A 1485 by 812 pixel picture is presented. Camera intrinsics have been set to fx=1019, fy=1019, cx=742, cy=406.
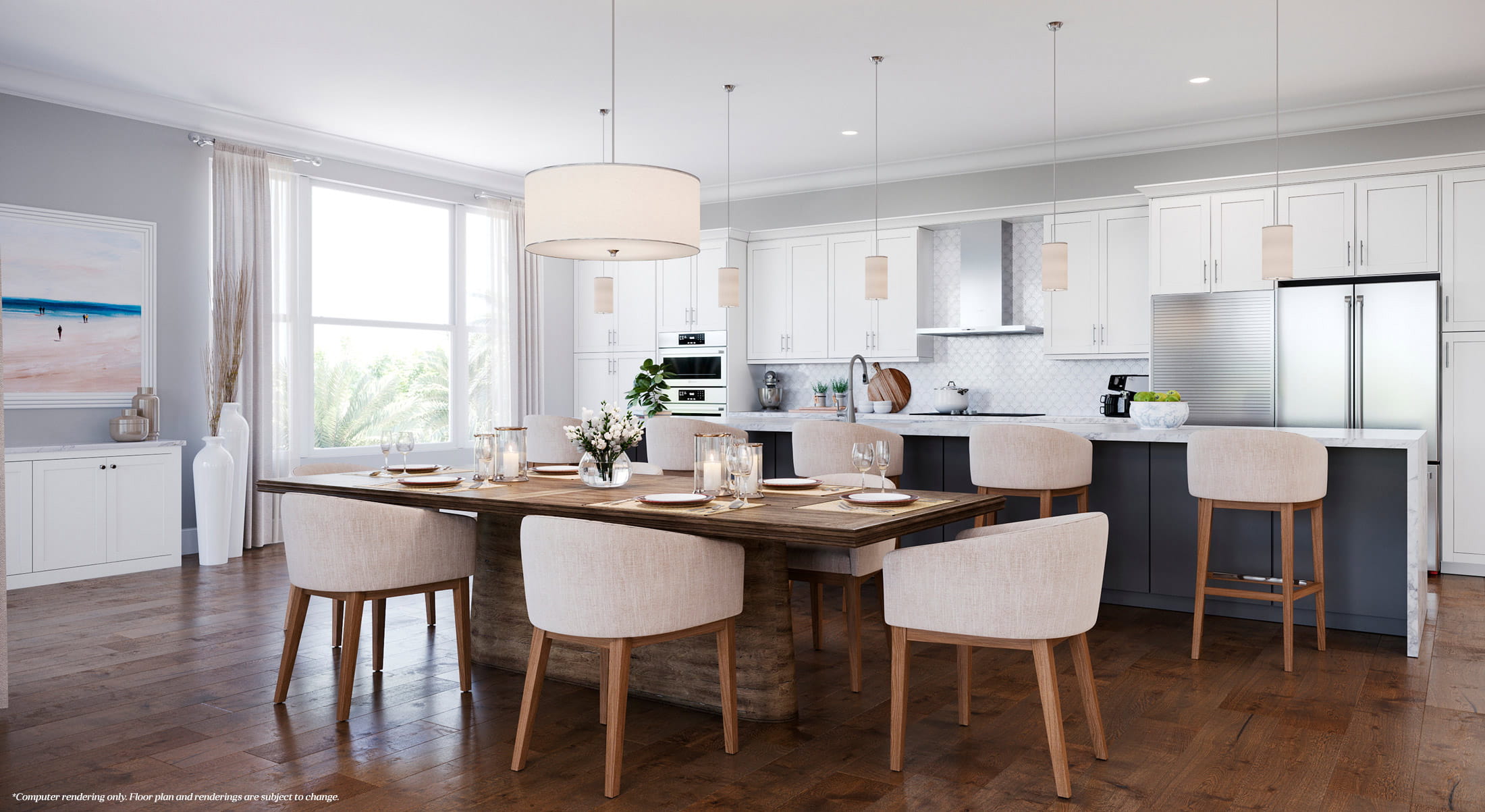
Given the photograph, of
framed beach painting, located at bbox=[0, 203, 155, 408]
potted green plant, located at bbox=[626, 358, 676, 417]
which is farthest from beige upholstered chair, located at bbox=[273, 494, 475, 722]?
potted green plant, located at bbox=[626, 358, 676, 417]

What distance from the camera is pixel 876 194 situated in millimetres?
7656

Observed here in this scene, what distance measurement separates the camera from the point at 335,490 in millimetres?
3490

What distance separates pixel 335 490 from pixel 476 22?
2.35 meters

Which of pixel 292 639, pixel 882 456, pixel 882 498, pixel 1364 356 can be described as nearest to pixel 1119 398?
pixel 1364 356

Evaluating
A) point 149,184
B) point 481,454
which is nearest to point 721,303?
point 481,454

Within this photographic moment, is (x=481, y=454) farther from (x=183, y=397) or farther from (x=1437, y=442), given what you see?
(x=1437, y=442)

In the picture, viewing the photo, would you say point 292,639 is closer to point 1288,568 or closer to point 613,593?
point 613,593

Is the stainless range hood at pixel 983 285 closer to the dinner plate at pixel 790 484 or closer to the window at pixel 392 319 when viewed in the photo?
the window at pixel 392 319

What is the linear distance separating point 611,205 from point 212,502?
3.95 m

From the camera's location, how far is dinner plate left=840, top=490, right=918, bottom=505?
9.61 ft

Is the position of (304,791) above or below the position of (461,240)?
below

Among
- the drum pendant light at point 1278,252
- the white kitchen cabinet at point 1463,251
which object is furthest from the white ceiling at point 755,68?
the drum pendant light at point 1278,252

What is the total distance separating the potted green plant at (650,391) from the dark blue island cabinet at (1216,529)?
276cm

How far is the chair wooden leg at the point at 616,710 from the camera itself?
8.25 feet
